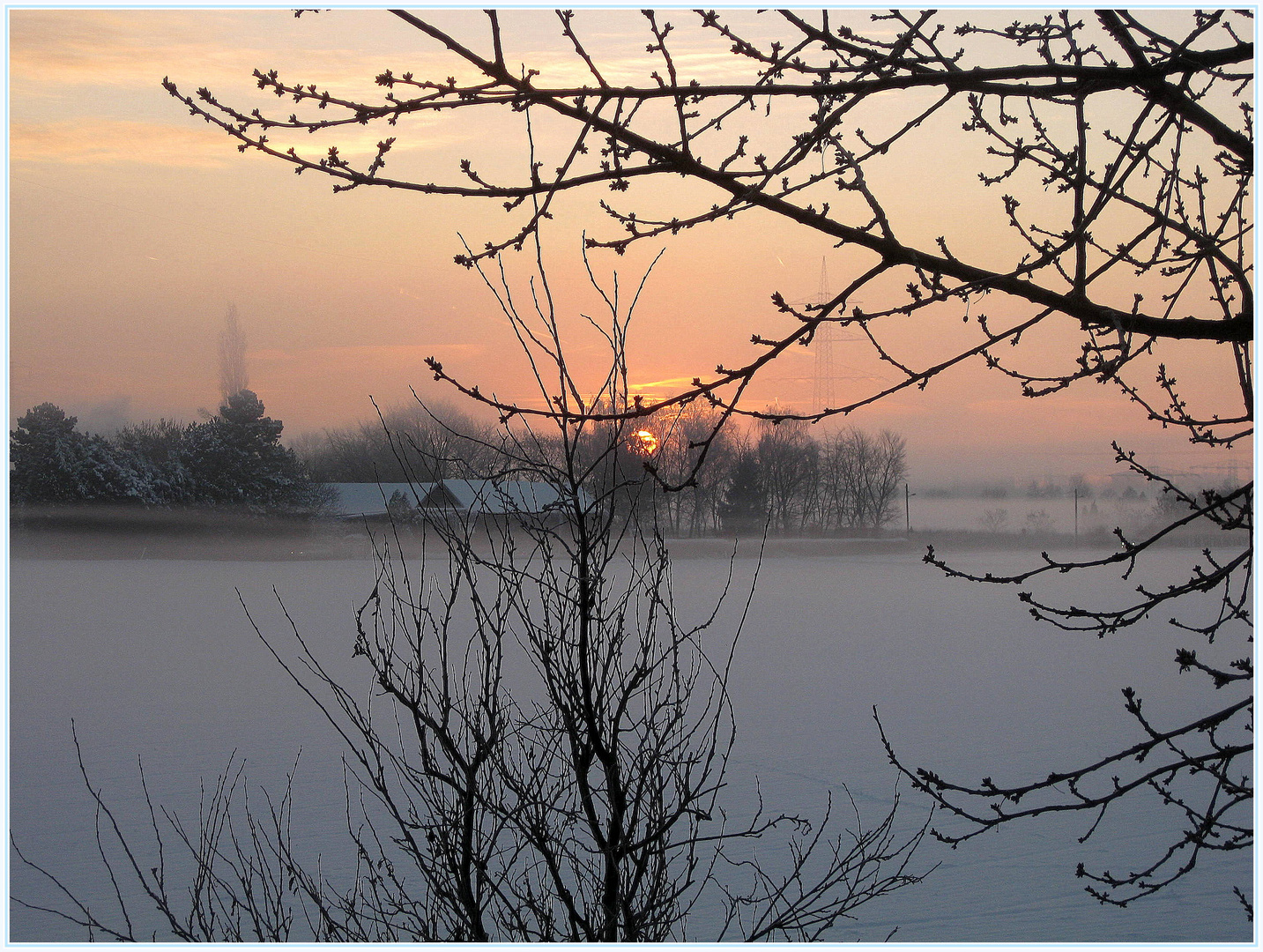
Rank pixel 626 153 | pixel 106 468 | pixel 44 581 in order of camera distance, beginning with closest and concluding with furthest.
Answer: pixel 626 153 < pixel 44 581 < pixel 106 468

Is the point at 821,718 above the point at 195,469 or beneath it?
beneath

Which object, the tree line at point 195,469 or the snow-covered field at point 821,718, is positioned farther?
the tree line at point 195,469

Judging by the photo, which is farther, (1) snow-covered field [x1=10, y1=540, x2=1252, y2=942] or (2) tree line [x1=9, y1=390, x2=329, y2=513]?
(2) tree line [x1=9, y1=390, x2=329, y2=513]

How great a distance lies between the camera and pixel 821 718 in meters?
13.8

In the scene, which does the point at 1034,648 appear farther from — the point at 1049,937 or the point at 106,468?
the point at 106,468

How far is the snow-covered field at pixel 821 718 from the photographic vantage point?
23.9 ft

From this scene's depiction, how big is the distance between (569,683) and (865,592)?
2980 cm

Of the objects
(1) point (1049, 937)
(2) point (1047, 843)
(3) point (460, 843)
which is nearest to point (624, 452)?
(3) point (460, 843)

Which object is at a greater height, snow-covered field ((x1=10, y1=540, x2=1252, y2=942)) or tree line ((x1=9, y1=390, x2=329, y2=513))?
tree line ((x1=9, y1=390, x2=329, y2=513))

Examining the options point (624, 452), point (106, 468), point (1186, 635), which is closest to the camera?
point (624, 452)

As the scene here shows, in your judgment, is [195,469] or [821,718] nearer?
[821,718]

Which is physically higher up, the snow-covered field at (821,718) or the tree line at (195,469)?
the tree line at (195,469)

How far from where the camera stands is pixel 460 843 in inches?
102

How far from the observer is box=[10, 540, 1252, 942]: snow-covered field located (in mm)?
7277
